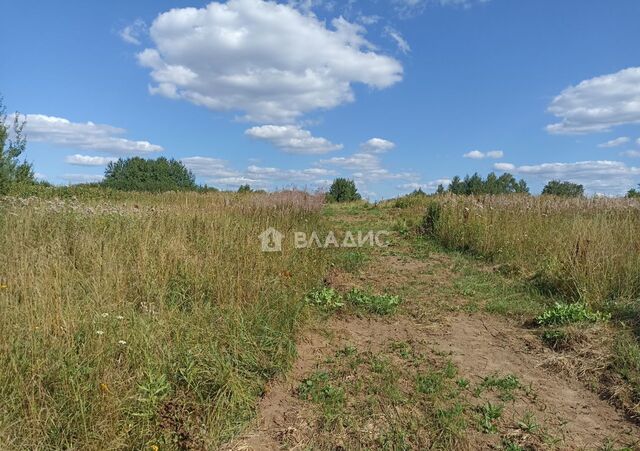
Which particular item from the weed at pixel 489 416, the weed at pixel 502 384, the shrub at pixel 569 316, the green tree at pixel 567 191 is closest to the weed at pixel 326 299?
the weed at pixel 502 384

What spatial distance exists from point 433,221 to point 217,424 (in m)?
7.47

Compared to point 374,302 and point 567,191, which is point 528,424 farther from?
point 567,191

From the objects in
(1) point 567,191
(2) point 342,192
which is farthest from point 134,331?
(2) point 342,192

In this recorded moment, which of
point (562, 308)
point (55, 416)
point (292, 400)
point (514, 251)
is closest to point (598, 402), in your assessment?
point (562, 308)

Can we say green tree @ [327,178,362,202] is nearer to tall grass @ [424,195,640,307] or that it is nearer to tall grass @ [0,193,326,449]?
tall grass @ [424,195,640,307]

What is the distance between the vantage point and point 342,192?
22.4 meters

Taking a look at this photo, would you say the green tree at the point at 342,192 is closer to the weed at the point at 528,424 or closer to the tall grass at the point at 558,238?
the tall grass at the point at 558,238

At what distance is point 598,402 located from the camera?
2635 millimetres

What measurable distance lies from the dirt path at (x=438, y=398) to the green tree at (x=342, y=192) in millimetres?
18158

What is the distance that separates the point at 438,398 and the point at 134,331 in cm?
214

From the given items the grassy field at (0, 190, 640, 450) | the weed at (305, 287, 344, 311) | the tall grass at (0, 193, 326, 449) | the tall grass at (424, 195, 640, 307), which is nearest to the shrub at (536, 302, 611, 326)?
the grassy field at (0, 190, 640, 450)

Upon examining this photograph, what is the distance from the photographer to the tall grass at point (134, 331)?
2.13 meters

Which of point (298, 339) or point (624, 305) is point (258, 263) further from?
point (624, 305)

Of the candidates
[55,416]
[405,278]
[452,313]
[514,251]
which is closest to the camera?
[55,416]
